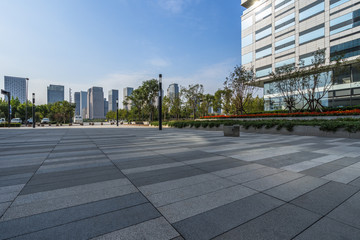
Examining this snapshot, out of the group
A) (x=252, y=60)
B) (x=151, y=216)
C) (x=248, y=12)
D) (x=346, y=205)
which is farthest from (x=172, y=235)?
(x=248, y=12)

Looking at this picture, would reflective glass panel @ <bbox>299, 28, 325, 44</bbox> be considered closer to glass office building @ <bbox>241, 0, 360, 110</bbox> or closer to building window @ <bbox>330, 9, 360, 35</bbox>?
glass office building @ <bbox>241, 0, 360, 110</bbox>

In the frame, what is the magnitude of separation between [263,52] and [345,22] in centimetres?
1652

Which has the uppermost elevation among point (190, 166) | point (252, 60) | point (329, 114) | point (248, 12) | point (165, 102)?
point (248, 12)

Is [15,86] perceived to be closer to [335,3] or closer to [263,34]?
[263,34]

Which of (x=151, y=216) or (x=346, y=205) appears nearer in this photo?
(x=151, y=216)

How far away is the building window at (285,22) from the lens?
41656mm

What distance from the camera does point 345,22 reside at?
33219 millimetres

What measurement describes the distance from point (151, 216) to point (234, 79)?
93.0ft

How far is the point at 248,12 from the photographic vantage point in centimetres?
5272

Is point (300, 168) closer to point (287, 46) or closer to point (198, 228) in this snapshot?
point (198, 228)

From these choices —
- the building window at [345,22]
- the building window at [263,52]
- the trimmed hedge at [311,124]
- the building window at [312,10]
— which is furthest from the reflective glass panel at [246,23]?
the trimmed hedge at [311,124]

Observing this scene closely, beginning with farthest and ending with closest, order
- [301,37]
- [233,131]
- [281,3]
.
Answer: [281,3] → [301,37] → [233,131]

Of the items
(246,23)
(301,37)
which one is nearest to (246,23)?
(246,23)

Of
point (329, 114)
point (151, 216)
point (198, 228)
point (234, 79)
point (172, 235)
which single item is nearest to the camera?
point (172, 235)
